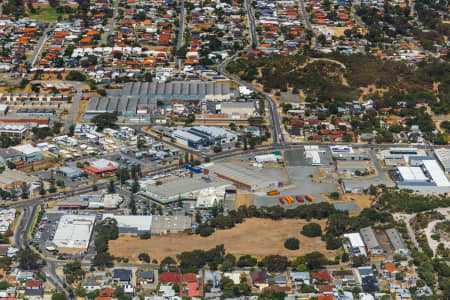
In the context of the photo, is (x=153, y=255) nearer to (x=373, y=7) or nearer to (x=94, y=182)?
(x=94, y=182)

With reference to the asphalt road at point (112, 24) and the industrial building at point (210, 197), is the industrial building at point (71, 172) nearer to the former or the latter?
the industrial building at point (210, 197)

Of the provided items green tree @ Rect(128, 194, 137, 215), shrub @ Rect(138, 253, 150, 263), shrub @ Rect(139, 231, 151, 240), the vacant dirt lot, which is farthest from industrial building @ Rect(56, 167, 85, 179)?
shrub @ Rect(138, 253, 150, 263)

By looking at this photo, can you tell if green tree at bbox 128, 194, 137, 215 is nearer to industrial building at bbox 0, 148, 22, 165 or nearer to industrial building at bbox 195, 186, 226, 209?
industrial building at bbox 195, 186, 226, 209

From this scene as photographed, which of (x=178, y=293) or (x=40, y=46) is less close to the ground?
(x=40, y=46)

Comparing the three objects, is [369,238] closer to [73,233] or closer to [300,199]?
[300,199]

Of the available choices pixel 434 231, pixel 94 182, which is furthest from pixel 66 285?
pixel 434 231

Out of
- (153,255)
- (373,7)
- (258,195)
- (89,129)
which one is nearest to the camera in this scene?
(153,255)

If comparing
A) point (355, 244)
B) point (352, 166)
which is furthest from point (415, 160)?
point (355, 244)
